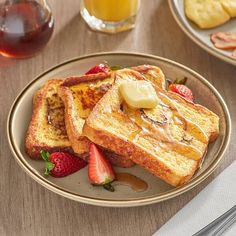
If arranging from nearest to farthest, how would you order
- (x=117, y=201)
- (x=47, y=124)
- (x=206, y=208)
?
1. (x=117, y=201)
2. (x=206, y=208)
3. (x=47, y=124)

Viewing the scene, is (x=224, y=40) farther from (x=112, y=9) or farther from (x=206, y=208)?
(x=206, y=208)

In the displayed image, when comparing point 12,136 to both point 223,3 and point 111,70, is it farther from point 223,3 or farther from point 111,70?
point 223,3

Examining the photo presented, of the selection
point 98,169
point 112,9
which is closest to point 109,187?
point 98,169

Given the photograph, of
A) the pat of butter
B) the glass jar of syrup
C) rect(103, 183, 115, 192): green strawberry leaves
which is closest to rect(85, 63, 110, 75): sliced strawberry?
the pat of butter

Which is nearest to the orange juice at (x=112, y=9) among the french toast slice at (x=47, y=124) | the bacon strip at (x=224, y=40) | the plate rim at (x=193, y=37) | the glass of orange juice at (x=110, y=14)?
the glass of orange juice at (x=110, y=14)

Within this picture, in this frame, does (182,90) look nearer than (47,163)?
No

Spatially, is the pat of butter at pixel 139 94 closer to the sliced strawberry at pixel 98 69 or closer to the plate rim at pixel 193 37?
the sliced strawberry at pixel 98 69

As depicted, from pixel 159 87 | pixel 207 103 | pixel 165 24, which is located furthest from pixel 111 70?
pixel 165 24
